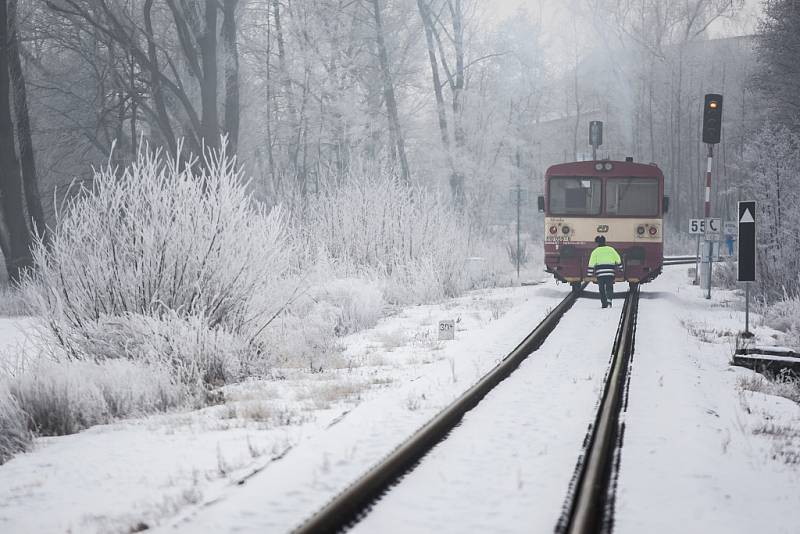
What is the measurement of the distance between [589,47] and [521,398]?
45480mm

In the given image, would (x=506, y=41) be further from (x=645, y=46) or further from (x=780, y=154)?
(x=780, y=154)

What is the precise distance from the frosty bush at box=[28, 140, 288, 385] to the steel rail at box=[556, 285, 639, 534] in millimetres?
3907

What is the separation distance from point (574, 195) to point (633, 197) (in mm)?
1236

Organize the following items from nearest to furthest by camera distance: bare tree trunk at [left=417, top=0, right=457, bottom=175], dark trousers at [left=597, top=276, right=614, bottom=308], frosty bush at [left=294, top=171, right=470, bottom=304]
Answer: dark trousers at [left=597, top=276, right=614, bottom=308], frosty bush at [left=294, top=171, right=470, bottom=304], bare tree trunk at [left=417, top=0, right=457, bottom=175]

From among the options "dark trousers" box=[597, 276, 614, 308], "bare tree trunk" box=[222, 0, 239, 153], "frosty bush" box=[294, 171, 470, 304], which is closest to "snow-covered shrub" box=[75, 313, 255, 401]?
"dark trousers" box=[597, 276, 614, 308]

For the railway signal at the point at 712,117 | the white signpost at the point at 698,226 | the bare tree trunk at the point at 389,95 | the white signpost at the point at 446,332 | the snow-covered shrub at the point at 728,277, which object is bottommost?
the white signpost at the point at 446,332

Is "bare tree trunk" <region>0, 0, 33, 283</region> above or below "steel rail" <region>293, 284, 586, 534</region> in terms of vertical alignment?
above

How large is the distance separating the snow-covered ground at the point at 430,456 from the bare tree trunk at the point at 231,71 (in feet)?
37.1

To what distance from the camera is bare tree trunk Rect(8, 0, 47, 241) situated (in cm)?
1684

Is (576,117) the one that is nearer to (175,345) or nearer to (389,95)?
(389,95)

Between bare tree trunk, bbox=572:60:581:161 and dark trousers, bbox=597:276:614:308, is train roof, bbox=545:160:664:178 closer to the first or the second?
dark trousers, bbox=597:276:614:308

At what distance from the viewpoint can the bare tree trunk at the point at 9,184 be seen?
16.3 metres

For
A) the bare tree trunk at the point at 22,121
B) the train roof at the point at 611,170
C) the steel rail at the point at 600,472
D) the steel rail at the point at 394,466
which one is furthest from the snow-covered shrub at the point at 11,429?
the train roof at the point at 611,170

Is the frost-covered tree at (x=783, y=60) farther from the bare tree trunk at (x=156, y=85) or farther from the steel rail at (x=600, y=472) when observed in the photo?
the steel rail at (x=600, y=472)
